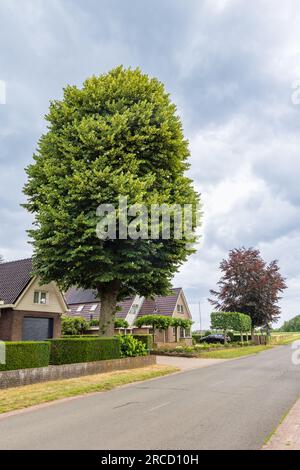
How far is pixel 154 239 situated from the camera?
2289cm

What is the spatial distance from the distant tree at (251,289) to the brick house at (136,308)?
5.83 meters

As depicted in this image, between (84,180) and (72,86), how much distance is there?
7.12 m

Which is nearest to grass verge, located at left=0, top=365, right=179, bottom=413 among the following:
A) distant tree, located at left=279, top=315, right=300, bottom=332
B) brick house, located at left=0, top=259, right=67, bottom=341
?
brick house, located at left=0, top=259, right=67, bottom=341

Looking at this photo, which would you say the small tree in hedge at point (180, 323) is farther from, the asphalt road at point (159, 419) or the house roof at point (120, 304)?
the asphalt road at point (159, 419)

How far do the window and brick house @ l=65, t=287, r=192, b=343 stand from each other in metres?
18.1

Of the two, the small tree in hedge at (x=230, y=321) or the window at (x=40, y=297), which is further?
the small tree in hedge at (x=230, y=321)

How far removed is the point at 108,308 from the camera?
78.4ft

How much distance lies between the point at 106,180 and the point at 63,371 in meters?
9.40

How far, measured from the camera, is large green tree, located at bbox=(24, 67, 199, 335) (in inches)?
812

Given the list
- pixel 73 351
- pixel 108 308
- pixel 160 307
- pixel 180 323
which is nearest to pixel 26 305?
pixel 108 308

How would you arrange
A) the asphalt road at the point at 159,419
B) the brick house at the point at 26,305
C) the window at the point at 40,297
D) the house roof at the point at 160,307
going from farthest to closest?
the house roof at the point at 160,307 → the window at the point at 40,297 → the brick house at the point at 26,305 → the asphalt road at the point at 159,419

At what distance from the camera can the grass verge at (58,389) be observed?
1241 cm

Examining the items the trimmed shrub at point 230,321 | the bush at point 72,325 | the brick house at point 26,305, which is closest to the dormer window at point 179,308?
the trimmed shrub at point 230,321
